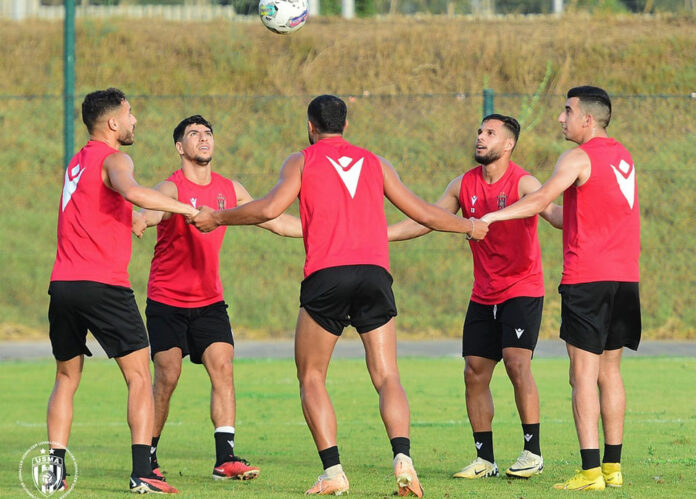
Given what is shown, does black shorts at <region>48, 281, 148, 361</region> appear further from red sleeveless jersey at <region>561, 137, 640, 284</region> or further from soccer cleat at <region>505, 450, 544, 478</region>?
red sleeveless jersey at <region>561, 137, 640, 284</region>

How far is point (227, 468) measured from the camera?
27.2 ft

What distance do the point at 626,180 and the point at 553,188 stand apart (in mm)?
521

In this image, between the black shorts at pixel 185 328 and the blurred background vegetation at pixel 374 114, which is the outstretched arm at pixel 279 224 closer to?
the black shorts at pixel 185 328

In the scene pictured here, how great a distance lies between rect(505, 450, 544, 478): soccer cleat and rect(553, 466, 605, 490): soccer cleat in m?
0.57

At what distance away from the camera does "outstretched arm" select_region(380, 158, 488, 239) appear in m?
7.65

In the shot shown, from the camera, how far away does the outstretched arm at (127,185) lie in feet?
24.3

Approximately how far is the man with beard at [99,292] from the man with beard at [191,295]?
33.8 inches

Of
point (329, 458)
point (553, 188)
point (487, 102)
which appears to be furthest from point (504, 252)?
point (487, 102)

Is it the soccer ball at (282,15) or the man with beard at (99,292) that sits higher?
the soccer ball at (282,15)

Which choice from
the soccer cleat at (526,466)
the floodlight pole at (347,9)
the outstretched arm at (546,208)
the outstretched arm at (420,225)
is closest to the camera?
the soccer cleat at (526,466)

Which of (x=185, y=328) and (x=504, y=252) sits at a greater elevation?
(x=504, y=252)

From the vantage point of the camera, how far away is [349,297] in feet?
24.2

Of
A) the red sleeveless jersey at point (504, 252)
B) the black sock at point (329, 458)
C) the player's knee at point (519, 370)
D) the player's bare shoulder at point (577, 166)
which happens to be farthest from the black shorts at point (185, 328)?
the player's bare shoulder at point (577, 166)

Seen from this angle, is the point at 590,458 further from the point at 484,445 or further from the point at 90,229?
the point at 90,229
